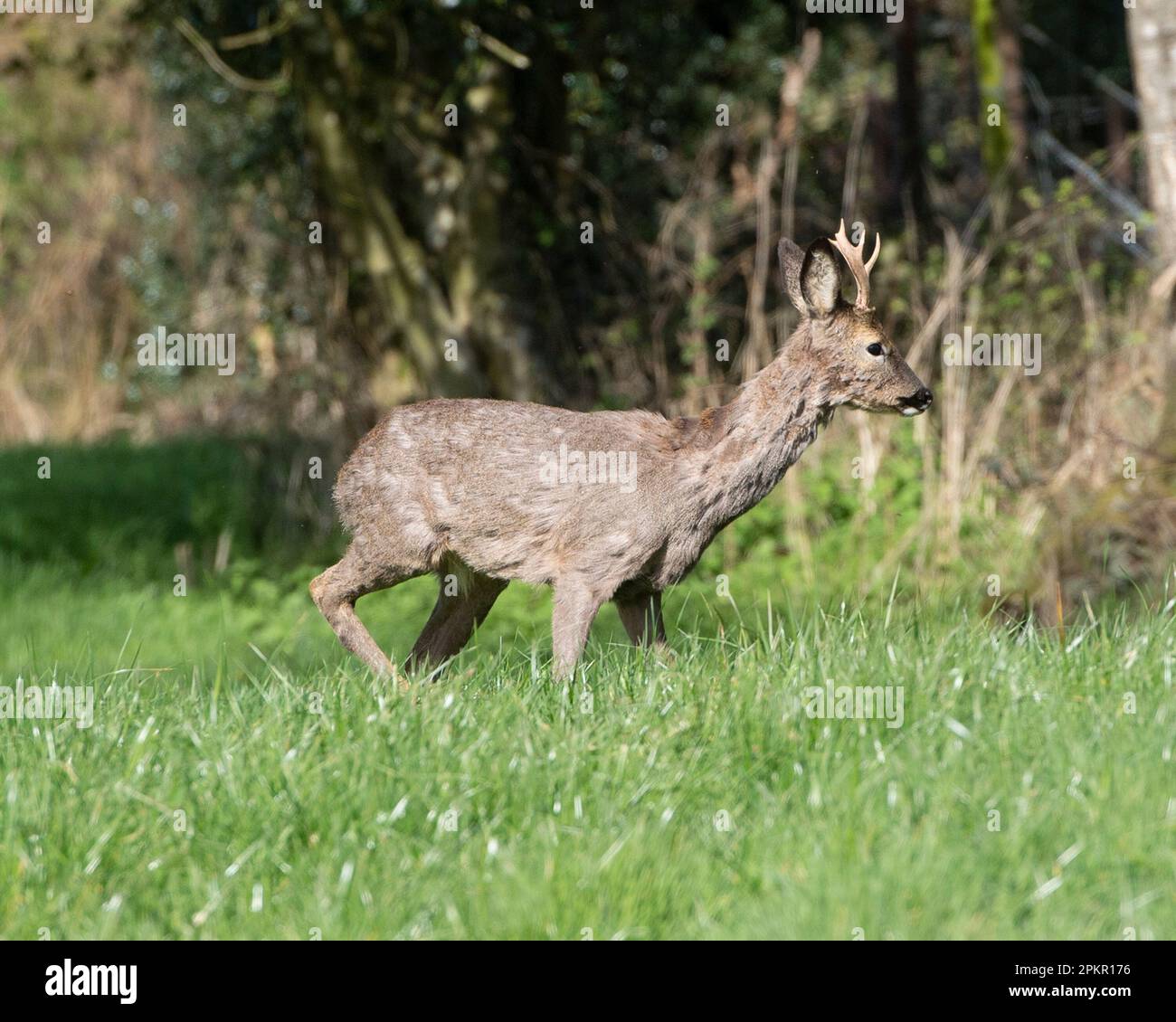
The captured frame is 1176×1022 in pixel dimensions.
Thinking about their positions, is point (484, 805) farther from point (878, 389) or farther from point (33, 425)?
point (33, 425)

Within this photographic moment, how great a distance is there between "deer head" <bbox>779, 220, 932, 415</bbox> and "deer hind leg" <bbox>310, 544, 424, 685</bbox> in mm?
1743

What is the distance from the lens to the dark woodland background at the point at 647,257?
1045cm

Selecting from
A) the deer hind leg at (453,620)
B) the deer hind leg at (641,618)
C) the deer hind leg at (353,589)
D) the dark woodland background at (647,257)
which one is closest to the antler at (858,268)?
the deer hind leg at (641,618)

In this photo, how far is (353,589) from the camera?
6.70 meters

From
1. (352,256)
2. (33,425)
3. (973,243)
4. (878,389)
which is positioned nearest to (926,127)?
(973,243)

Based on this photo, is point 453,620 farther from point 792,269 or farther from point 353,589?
point 792,269

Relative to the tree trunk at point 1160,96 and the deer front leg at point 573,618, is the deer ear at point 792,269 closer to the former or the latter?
the deer front leg at point 573,618

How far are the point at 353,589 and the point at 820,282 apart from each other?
7.13 feet

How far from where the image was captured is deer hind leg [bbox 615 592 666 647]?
252 inches

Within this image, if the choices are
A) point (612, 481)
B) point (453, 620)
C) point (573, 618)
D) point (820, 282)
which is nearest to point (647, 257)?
point (453, 620)

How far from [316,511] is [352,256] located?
2013 millimetres

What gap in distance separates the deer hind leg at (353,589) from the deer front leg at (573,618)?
0.64 meters

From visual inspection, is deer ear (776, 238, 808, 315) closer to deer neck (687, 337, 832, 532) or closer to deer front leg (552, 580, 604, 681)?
deer neck (687, 337, 832, 532)

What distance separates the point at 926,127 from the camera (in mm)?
20406
